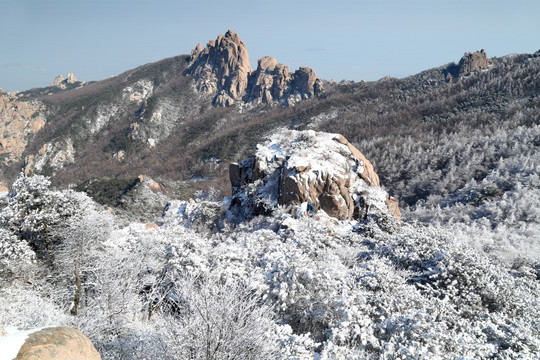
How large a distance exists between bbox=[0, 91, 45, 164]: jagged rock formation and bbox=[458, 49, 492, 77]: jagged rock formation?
207m

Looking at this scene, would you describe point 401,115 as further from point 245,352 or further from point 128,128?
point 128,128

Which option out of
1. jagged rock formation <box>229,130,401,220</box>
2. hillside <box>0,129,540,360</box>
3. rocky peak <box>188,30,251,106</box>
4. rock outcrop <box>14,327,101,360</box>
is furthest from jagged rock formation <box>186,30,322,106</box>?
rock outcrop <box>14,327,101,360</box>

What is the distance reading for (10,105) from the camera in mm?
145250

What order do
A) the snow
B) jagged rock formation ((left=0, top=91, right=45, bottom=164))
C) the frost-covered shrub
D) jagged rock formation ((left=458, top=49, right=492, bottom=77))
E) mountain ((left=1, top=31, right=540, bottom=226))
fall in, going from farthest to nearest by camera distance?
1. jagged rock formation ((left=458, top=49, right=492, bottom=77))
2. jagged rock formation ((left=0, top=91, right=45, bottom=164))
3. mountain ((left=1, top=31, right=540, bottom=226))
4. the frost-covered shrub
5. the snow

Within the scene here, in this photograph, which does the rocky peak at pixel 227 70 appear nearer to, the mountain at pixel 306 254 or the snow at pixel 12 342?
the mountain at pixel 306 254

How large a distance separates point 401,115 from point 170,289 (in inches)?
4198

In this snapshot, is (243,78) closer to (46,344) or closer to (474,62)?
(474,62)

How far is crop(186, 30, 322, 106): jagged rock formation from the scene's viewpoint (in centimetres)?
17550

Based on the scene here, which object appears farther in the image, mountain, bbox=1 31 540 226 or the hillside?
mountain, bbox=1 31 540 226

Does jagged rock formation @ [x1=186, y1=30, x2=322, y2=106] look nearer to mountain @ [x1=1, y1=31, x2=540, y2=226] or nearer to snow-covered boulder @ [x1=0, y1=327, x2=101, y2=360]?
mountain @ [x1=1, y1=31, x2=540, y2=226]

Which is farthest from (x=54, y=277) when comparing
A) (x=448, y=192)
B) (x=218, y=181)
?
(x=218, y=181)

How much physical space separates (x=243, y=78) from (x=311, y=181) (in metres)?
174

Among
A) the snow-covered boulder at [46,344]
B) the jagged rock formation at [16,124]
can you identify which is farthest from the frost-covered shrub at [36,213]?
the jagged rock formation at [16,124]

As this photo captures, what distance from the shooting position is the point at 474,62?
13738cm
